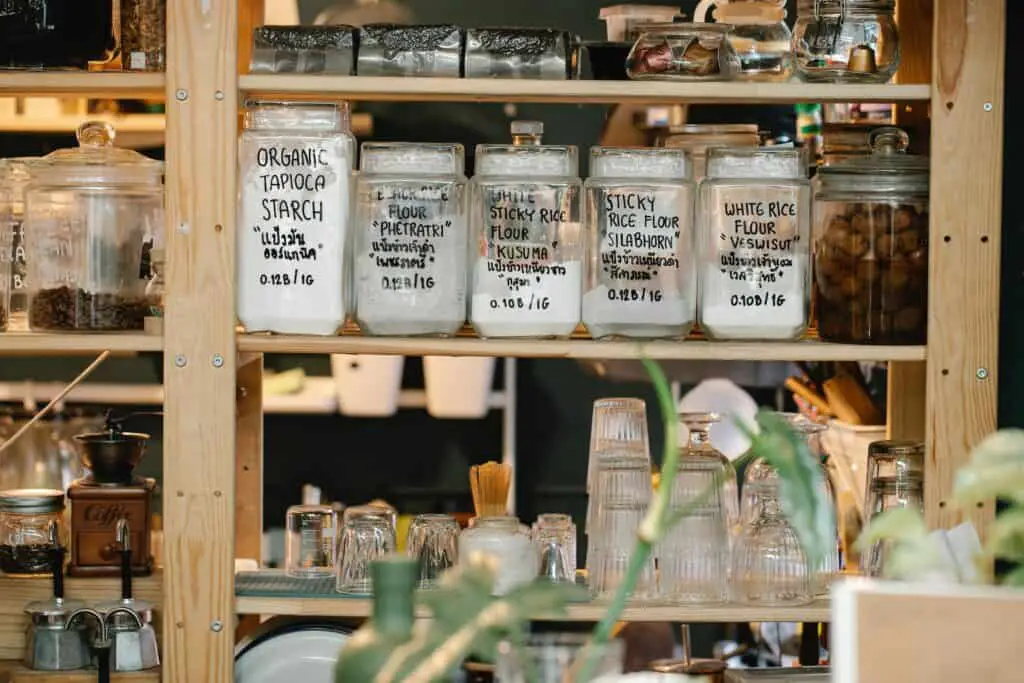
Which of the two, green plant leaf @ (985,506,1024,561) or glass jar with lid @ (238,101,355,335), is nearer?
green plant leaf @ (985,506,1024,561)

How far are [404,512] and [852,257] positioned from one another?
8.79 feet

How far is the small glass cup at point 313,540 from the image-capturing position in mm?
2033

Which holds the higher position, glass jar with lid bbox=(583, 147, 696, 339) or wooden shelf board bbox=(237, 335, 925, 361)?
glass jar with lid bbox=(583, 147, 696, 339)

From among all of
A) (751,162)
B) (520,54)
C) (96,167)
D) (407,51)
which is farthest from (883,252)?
(96,167)

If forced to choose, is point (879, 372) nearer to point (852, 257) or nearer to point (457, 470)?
point (852, 257)

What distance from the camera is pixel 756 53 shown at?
6.34ft

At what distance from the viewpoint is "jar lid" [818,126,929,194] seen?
1896 mm

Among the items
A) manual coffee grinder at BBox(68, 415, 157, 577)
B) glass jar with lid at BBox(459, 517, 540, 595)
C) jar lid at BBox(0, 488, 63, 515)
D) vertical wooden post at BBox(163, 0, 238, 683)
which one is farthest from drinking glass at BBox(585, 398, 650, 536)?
jar lid at BBox(0, 488, 63, 515)

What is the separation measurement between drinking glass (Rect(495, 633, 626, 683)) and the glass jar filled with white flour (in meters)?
0.78

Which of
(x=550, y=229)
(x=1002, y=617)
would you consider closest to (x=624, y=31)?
(x=550, y=229)

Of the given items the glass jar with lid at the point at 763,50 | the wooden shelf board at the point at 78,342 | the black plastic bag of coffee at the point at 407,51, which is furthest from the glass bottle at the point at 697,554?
the wooden shelf board at the point at 78,342

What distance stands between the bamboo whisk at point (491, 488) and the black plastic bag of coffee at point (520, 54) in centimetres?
52

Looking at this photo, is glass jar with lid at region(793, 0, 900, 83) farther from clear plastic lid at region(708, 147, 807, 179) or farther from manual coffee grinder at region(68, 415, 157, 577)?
manual coffee grinder at region(68, 415, 157, 577)

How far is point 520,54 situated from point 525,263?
0.28 metres
